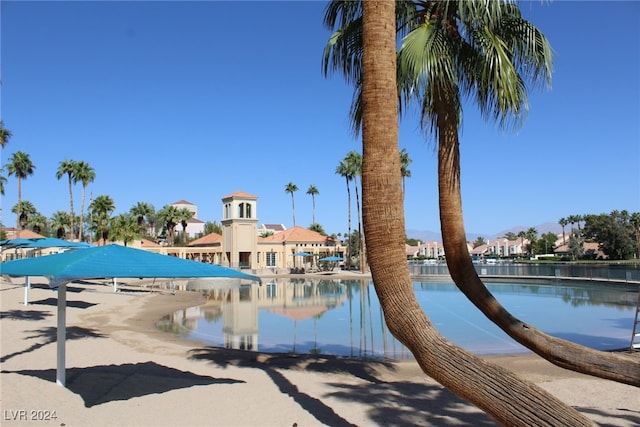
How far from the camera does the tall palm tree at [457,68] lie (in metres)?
6.08

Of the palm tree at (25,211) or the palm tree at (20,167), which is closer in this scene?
the palm tree at (20,167)

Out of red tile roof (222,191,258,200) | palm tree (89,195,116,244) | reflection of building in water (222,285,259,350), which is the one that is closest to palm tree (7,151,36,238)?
palm tree (89,195,116,244)

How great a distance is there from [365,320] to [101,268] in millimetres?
15082

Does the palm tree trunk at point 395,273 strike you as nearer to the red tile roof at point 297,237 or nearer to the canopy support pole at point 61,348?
the canopy support pole at point 61,348

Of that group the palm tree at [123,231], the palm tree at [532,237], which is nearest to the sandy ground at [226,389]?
the palm tree at [123,231]

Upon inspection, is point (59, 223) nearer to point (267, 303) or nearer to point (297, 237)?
point (297, 237)

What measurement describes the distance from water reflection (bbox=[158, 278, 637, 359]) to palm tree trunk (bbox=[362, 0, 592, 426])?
9224 mm

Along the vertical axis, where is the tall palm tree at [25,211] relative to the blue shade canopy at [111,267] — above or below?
above

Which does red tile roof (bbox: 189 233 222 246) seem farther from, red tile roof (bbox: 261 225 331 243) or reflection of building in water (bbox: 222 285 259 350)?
reflection of building in water (bbox: 222 285 259 350)

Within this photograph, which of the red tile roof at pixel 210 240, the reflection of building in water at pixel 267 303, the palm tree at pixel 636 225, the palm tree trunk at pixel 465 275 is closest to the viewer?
the palm tree trunk at pixel 465 275

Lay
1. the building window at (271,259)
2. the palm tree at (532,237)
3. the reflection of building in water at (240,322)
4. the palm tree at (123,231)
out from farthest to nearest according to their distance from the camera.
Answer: the palm tree at (532,237) < the building window at (271,259) < the palm tree at (123,231) < the reflection of building in water at (240,322)

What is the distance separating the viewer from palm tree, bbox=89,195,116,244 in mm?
54562

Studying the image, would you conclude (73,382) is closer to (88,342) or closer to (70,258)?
(70,258)

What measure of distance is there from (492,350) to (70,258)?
11.7 m
